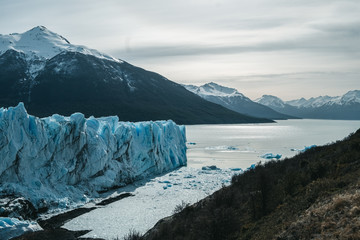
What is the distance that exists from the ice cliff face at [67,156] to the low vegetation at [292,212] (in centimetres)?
1079

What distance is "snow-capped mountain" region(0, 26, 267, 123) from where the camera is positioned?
454ft

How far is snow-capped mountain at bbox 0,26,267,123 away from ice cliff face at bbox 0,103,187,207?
95642 mm

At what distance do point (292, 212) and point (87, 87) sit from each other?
15198cm

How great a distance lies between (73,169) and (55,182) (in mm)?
2053

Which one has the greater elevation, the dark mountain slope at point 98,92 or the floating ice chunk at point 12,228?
the dark mountain slope at point 98,92

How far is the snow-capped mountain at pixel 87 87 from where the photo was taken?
138 metres

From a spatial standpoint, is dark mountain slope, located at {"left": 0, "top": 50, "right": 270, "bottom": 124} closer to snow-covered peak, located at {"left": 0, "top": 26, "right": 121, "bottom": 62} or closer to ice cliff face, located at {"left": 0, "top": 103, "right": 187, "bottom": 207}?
snow-covered peak, located at {"left": 0, "top": 26, "right": 121, "bottom": 62}

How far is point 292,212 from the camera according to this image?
11609 mm

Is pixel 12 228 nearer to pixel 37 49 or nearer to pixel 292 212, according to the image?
pixel 292 212

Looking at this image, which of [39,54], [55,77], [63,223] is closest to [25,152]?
[63,223]

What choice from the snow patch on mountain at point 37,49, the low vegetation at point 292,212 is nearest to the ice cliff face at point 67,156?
the low vegetation at point 292,212

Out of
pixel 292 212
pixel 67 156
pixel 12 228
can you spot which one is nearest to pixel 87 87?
pixel 67 156

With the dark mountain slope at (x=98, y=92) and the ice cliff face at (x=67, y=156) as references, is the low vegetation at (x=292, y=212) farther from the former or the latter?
the dark mountain slope at (x=98, y=92)

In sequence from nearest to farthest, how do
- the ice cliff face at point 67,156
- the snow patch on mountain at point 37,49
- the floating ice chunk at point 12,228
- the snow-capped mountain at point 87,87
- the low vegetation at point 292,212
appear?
1. the low vegetation at point 292,212
2. the floating ice chunk at point 12,228
3. the ice cliff face at point 67,156
4. the snow-capped mountain at point 87,87
5. the snow patch on mountain at point 37,49
